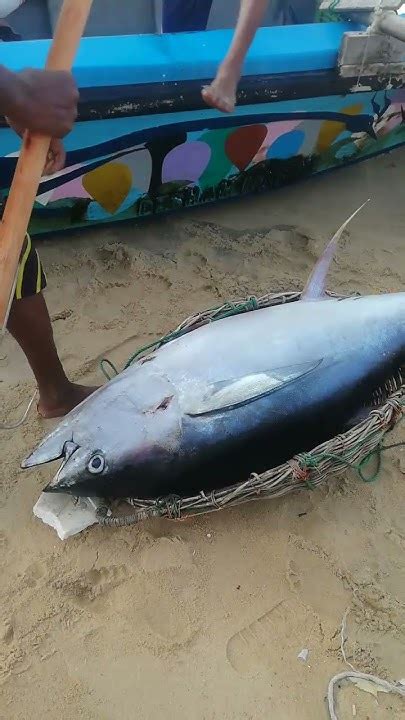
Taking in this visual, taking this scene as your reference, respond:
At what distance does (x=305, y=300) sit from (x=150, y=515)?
1.02m

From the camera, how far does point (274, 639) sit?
6.48 ft

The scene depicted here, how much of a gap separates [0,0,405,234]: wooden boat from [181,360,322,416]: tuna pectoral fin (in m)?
1.38

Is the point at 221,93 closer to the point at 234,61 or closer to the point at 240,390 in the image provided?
the point at 234,61


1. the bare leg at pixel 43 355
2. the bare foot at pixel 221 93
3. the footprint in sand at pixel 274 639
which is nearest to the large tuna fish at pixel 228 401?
the bare leg at pixel 43 355

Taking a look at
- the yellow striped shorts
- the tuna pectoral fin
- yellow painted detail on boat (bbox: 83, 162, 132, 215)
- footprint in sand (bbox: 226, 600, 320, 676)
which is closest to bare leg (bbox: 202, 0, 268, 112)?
yellow painted detail on boat (bbox: 83, 162, 132, 215)

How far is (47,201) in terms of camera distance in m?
2.87

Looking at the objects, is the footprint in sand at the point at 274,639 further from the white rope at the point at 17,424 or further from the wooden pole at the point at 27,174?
the wooden pole at the point at 27,174

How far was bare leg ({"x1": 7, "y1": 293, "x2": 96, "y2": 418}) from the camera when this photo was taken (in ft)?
7.09

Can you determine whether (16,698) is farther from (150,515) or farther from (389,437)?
(389,437)

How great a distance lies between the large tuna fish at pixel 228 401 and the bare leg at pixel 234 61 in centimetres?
100

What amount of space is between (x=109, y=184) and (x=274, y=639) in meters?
2.16

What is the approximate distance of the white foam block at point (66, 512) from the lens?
206 cm

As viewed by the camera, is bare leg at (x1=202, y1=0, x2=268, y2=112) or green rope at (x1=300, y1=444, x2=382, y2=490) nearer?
green rope at (x1=300, y1=444, x2=382, y2=490)

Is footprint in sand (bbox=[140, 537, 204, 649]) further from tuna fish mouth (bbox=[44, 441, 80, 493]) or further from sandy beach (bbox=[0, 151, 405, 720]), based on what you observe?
tuna fish mouth (bbox=[44, 441, 80, 493])
